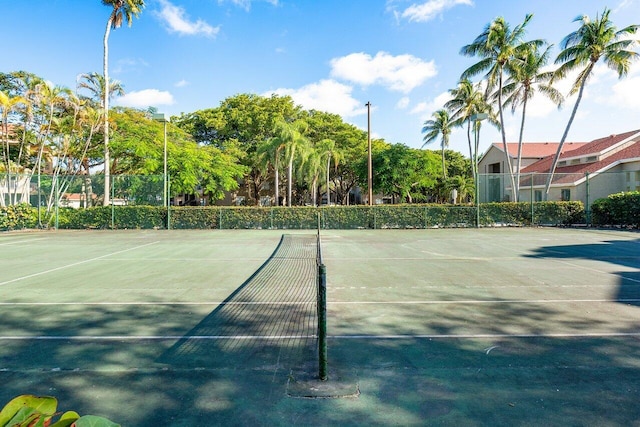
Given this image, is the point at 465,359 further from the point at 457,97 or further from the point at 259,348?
the point at 457,97

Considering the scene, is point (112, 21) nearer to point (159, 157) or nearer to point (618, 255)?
point (159, 157)

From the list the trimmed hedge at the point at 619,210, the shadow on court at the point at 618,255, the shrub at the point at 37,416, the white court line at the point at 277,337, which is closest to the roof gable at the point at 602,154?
the trimmed hedge at the point at 619,210

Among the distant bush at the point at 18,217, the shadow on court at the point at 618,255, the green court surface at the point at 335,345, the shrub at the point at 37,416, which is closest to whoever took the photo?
the shrub at the point at 37,416

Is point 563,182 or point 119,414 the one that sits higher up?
point 563,182

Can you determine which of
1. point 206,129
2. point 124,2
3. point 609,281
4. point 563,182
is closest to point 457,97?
point 563,182

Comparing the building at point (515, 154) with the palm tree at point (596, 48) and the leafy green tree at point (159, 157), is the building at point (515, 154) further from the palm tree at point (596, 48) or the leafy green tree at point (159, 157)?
the leafy green tree at point (159, 157)

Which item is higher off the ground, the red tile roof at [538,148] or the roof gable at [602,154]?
the red tile roof at [538,148]

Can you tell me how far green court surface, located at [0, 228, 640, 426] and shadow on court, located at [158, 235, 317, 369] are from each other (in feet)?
0.09

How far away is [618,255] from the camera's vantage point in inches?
476

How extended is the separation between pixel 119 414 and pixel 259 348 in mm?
1697

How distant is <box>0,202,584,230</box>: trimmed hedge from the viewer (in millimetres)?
24734

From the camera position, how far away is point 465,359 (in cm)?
426

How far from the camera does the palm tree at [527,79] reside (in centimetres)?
2919

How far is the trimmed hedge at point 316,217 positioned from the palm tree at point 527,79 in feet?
12.2
